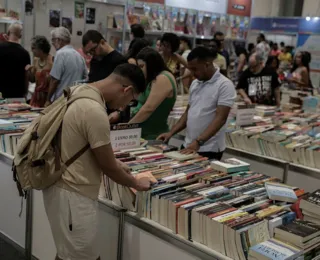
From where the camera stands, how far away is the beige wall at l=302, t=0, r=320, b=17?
1275 centimetres

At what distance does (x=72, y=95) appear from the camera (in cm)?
195

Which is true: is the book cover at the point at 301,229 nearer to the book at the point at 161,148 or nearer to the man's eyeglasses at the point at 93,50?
the book at the point at 161,148

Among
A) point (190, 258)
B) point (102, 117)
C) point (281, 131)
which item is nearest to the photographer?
point (102, 117)

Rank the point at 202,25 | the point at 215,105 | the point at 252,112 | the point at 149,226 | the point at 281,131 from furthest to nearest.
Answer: the point at 202,25 → the point at 252,112 → the point at 281,131 → the point at 215,105 → the point at 149,226

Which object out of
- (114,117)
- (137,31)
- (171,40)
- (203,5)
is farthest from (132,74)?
(203,5)

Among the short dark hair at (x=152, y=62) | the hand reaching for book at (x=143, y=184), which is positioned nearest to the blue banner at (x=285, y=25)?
the short dark hair at (x=152, y=62)

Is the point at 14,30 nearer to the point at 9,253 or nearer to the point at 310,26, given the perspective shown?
the point at 9,253

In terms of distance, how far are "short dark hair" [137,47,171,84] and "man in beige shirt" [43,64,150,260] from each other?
1.27 m

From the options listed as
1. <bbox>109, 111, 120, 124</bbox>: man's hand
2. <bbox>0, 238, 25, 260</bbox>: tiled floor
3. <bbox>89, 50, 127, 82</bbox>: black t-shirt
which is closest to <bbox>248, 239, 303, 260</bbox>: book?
<bbox>0, 238, 25, 260</bbox>: tiled floor

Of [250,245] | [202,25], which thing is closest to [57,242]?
[250,245]

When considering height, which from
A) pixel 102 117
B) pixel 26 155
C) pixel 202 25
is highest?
pixel 202 25

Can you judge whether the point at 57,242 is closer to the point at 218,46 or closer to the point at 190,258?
the point at 190,258

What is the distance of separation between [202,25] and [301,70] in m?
3.57

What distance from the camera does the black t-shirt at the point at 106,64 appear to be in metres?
4.23
